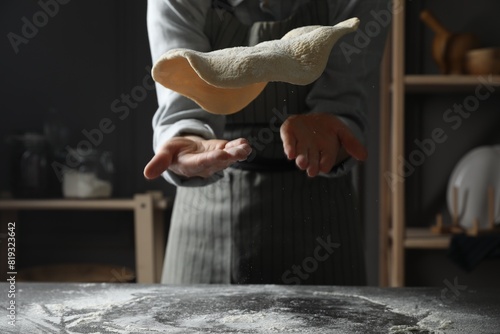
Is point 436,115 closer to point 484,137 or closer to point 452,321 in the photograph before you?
point 484,137

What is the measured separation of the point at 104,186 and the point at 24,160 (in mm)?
265

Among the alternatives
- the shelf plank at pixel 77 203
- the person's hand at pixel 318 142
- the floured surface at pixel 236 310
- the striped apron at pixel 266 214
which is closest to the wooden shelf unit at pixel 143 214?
the shelf plank at pixel 77 203

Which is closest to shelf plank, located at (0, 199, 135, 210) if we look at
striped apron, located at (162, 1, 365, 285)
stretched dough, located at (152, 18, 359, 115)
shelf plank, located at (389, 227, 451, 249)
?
striped apron, located at (162, 1, 365, 285)

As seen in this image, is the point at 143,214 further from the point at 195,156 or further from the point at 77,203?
the point at 195,156

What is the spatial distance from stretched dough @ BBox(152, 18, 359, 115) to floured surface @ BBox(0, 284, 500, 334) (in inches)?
6.8

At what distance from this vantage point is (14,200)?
1284 millimetres

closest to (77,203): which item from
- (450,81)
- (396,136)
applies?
(396,136)

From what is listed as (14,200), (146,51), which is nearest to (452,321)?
(146,51)

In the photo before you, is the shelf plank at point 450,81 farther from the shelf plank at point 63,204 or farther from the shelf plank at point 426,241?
the shelf plank at point 63,204

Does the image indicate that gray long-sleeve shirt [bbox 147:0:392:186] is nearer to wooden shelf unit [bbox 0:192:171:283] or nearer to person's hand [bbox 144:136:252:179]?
person's hand [bbox 144:136:252:179]

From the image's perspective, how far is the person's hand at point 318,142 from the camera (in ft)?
1.76

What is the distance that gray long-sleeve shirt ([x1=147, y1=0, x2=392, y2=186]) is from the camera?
0.57 m

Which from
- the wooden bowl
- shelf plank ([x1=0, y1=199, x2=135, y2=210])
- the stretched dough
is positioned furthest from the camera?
the wooden bowl

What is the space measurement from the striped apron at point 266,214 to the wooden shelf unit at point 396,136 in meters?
0.59
